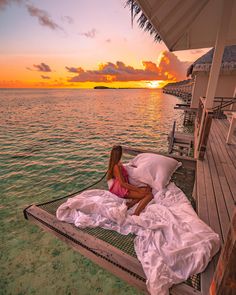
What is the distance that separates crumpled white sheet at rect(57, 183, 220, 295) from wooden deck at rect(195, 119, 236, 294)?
0.20 m

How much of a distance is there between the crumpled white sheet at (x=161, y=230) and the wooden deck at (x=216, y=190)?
0.67ft

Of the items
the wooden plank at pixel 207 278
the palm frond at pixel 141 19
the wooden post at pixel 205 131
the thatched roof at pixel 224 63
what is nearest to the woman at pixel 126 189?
the wooden plank at pixel 207 278

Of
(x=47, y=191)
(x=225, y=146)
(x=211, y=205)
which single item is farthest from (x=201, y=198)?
(x=47, y=191)

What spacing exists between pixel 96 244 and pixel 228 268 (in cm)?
157

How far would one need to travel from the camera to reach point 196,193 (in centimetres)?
320

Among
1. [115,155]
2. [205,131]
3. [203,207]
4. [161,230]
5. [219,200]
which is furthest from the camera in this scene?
[205,131]

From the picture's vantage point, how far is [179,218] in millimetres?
2373

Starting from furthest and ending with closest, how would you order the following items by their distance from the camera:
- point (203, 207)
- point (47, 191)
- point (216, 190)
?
point (47, 191) → point (216, 190) → point (203, 207)

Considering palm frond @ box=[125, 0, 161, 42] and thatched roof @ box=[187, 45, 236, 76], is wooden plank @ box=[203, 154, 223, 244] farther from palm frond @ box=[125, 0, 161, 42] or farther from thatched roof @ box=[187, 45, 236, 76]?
thatched roof @ box=[187, 45, 236, 76]

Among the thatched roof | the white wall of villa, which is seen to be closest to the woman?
the thatched roof

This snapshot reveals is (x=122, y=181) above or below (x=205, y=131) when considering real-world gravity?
below

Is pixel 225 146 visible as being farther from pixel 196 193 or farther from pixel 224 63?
pixel 224 63

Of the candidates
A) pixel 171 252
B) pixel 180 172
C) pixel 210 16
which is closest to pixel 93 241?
pixel 171 252

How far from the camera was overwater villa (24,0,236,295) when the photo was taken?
1587 mm
